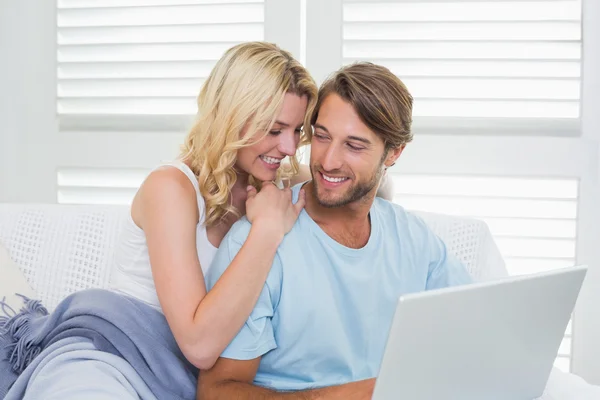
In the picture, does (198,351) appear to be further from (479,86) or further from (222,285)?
(479,86)

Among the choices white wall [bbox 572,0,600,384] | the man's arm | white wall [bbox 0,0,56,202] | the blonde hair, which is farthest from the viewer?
white wall [bbox 0,0,56,202]

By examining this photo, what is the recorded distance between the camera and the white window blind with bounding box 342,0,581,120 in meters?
2.38

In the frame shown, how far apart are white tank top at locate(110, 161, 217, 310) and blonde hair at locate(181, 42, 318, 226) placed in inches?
1.3

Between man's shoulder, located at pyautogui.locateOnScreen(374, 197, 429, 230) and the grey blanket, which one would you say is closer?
the grey blanket

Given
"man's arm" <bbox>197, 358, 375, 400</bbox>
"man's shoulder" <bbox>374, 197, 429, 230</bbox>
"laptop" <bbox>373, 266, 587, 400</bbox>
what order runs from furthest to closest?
1. "man's shoulder" <bbox>374, 197, 429, 230</bbox>
2. "man's arm" <bbox>197, 358, 375, 400</bbox>
3. "laptop" <bbox>373, 266, 587, 400</bbox>

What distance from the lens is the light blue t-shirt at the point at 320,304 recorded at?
1398 millimetres

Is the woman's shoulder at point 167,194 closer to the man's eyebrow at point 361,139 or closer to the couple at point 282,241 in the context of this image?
the couple at point 282,241

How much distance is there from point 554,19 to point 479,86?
1.08 feet

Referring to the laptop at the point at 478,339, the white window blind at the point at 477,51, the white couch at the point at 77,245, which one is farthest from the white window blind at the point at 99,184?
the laptop at the point at 478,339

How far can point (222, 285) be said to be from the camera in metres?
1.31

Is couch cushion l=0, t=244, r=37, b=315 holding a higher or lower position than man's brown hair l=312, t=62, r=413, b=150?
lower

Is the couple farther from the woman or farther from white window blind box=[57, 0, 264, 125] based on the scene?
white window blind box=[57, 0, 264, 125]

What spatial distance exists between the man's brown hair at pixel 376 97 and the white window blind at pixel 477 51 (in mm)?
971

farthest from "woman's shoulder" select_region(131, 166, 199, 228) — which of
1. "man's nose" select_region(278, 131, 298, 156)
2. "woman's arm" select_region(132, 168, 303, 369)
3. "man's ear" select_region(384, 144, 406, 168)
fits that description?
"man's ear" select_region(384, 144, 406, 168)
